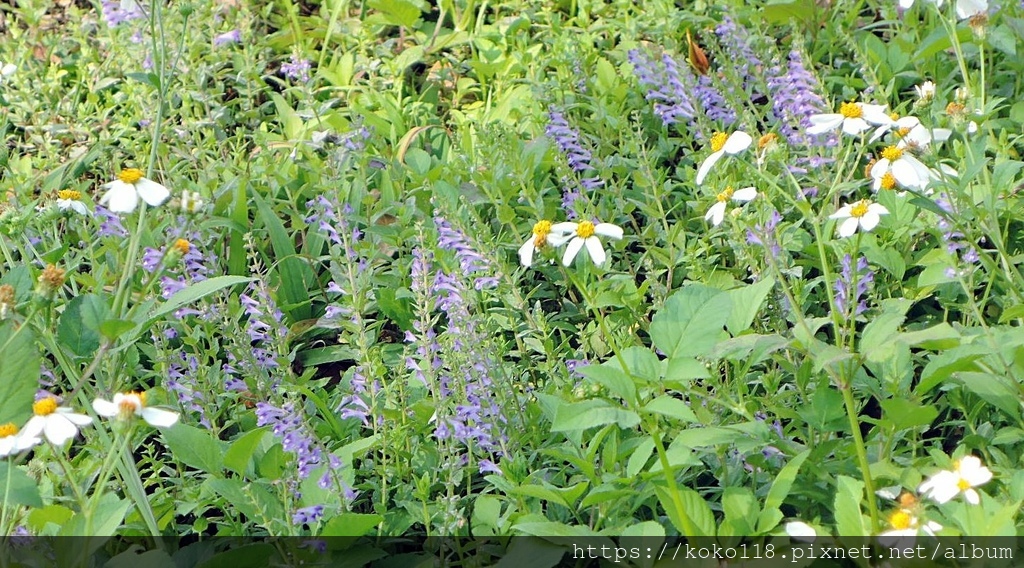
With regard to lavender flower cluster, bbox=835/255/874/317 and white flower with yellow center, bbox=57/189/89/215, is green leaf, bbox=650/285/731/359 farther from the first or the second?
white flower with yellow center, bbox=57/189/89/215

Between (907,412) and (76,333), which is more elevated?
(76,333)

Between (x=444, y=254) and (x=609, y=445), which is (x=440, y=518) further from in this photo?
(x=444, y=254)

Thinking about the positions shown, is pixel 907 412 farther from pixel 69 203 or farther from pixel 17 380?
pixel 69 203

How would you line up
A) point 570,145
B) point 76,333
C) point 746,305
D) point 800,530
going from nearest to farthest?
point 800,530 → point 76,333 → point 746,305 → point 570,145

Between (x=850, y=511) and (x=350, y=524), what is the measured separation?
911 mm

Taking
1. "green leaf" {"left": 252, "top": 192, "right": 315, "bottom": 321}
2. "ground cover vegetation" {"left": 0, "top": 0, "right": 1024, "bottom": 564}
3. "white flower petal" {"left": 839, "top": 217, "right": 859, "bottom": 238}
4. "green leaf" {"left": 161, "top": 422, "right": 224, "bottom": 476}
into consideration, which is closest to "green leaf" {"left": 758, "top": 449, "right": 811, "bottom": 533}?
"ground cover vegetation" {"left": 0, "top": 0, "right": 1024, "bottom": 564}

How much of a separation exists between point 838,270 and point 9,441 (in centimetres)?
205

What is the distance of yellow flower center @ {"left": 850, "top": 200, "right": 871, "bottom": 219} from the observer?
77.2 inches

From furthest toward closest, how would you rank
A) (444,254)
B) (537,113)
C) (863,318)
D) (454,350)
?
(537,113) → (444,254) → (863,318) → (454,350)

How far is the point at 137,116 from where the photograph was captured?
3928mm

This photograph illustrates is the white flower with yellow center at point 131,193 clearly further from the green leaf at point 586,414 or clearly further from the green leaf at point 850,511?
the green leaf at point 850,511

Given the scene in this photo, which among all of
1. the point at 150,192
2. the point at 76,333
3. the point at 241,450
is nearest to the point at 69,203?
the point at 76,333

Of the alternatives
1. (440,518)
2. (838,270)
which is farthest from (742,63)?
(440,518)

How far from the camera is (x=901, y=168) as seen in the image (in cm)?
197
